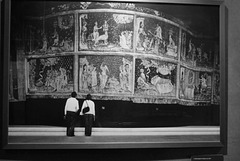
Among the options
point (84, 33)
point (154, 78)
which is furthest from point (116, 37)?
point (154, 78)

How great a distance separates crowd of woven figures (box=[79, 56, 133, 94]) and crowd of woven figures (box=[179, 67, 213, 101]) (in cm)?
27

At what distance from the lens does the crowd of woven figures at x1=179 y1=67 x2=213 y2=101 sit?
5.12 ft

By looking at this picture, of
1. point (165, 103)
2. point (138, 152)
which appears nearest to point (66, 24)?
point (165, 103)

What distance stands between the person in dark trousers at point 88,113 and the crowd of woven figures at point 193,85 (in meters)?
0.45

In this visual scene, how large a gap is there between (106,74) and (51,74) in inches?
10.4

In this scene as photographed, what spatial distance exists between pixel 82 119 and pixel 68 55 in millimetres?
316

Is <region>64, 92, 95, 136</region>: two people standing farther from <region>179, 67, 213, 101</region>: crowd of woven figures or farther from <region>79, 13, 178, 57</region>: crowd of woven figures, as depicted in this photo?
<region>179, 67, 213, 101</region>: crowd of woven figures

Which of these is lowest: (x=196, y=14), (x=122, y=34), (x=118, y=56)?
(x=118, y=56)

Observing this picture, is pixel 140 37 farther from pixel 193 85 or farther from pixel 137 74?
pixel 193 85

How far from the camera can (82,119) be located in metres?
1.50

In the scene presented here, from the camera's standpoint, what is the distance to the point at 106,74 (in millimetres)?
1513

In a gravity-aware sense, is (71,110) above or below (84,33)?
below

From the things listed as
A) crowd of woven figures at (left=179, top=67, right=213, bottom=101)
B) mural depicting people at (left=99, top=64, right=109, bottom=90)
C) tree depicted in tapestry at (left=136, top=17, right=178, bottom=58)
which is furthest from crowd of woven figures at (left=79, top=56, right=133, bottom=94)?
crowd of woven figures at (left=179, top=67, right=213, bottom=101)

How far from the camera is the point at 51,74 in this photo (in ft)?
4.90
